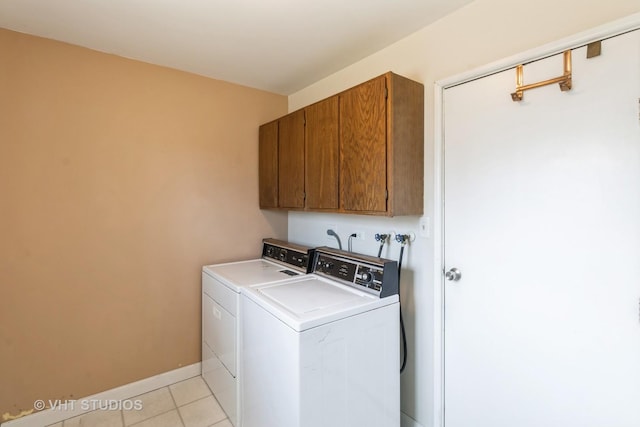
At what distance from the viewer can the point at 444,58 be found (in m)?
1.71

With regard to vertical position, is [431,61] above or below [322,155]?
above

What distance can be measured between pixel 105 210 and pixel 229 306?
1.11 metres

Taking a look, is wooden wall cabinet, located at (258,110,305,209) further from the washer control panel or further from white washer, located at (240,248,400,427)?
white washer, located at (240,248,400,427)

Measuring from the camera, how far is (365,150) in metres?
1.76

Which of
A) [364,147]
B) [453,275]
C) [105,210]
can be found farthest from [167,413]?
[364,147]

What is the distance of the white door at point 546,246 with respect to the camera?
116 centimetres

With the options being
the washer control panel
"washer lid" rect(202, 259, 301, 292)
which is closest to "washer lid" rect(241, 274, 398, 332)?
"washer lid" rect(202, 259, 301, 292)

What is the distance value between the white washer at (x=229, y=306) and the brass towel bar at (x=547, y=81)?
152 cm

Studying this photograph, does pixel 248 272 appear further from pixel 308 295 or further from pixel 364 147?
pixel 364 147

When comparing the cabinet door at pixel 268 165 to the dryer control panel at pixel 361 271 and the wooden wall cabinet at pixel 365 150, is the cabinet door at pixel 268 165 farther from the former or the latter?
the dryer control panel at pixel 361 271

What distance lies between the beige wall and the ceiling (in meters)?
0.23

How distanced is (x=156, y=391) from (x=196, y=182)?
5.36 ft

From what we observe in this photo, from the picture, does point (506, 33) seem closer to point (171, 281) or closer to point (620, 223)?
point (620, 223)

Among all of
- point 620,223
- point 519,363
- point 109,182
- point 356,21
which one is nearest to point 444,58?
point 356,21
